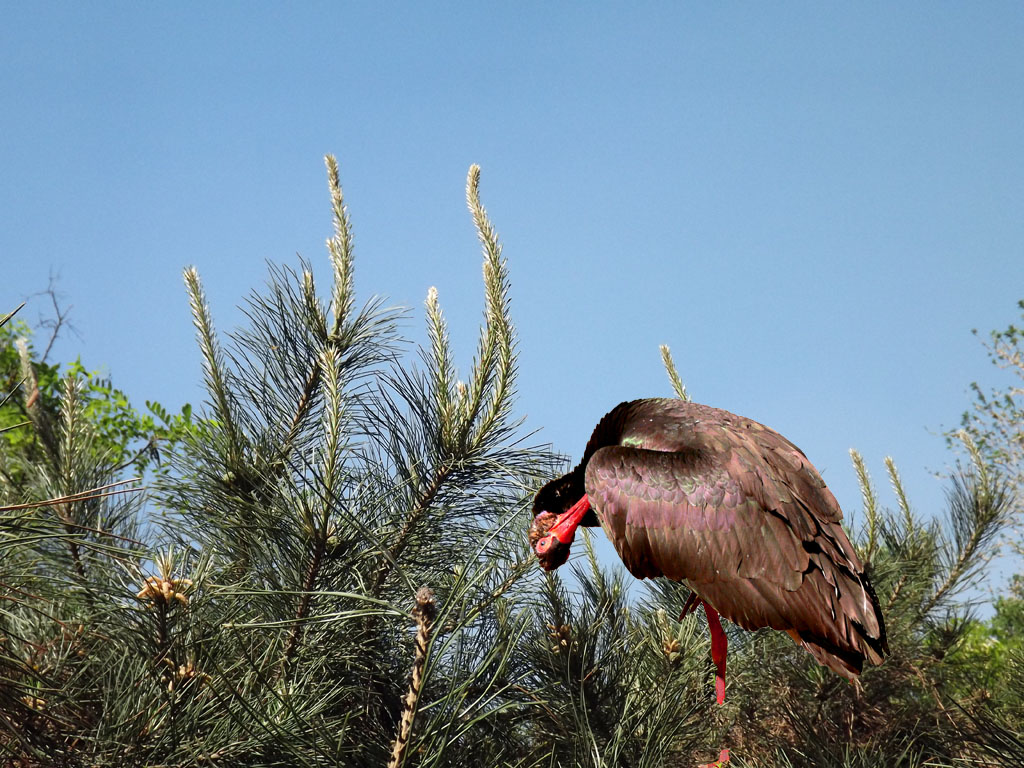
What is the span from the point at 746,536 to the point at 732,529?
4 centimetres

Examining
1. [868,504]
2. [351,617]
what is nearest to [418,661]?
[351,617]

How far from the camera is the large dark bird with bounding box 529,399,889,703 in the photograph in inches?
86.0

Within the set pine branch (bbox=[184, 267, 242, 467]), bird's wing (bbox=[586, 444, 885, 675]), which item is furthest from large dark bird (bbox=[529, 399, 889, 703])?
pine branch (bbox=[184, 267, 242, 467])

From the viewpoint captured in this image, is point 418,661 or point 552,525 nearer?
point 418,661

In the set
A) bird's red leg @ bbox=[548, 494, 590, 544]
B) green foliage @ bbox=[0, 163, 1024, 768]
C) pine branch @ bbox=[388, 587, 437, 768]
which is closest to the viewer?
pine branch @ bbox=[388, 587, 437, 768]

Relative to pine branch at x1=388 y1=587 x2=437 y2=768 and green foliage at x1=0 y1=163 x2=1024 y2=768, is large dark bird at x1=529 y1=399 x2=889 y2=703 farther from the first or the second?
pine branch at x1=388 y1=587 x2=437 y2=768

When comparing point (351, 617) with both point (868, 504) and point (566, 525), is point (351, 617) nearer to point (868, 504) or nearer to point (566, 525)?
point (566, 525)

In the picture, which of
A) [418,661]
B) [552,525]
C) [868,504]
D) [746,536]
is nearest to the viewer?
[418,661]

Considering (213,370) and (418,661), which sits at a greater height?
(213,370)

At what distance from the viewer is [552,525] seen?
2.41 metres

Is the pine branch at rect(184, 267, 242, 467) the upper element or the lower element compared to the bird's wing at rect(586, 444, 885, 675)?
upper

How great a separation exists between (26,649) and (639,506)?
1429mm

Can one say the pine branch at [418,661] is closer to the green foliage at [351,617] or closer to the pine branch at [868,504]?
the green foliage at [351,617]

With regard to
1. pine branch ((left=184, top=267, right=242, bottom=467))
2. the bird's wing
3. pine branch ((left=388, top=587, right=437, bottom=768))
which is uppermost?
pine branch ((left=184, top=267, right=242, bottom=467))
